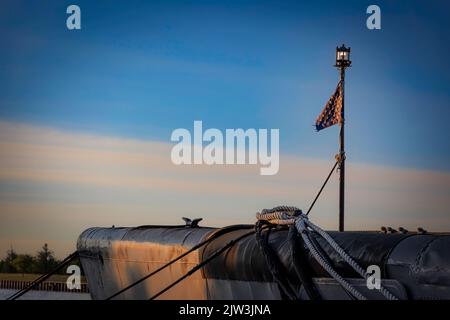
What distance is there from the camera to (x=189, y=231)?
14414 mm

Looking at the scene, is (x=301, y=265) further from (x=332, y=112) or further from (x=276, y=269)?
(x=332, y=112)

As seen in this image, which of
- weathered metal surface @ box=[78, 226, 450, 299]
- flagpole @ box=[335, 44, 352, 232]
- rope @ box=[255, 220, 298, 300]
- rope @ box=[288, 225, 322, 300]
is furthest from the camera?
flagpole @ box=[335, 44, 352, 232]

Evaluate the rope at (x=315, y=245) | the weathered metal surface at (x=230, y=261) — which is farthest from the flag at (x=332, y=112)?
the rope at (x=315, y=245)

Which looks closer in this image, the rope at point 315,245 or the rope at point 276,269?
the rope at point 315,245

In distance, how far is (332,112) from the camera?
83.5ft

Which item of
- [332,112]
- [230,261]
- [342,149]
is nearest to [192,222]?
[230,261]

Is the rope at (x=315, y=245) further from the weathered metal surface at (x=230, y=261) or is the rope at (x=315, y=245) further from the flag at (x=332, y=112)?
the flag at (x=332, y=112)

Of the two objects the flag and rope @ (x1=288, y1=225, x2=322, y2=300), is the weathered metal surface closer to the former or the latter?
rope @ (x1=288, y1=225, x2=322, y2=300)

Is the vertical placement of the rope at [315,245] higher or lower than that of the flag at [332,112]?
lower

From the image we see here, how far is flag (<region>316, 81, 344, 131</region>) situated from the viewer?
25.0 m

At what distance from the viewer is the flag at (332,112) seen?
25000 mm

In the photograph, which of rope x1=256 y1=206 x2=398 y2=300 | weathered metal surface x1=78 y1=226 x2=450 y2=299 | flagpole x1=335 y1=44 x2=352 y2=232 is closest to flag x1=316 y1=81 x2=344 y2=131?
flagpole x1=335 y1=44 x2=352 y2=232

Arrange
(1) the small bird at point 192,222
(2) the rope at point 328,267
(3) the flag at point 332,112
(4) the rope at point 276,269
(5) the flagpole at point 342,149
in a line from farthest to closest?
(3) the flag at point 332,112, (5) the flagpole at point 342,149, (1) the small bird at point 192,222, (4) the rope at point 276,269, (2) the rope at point 328,267
